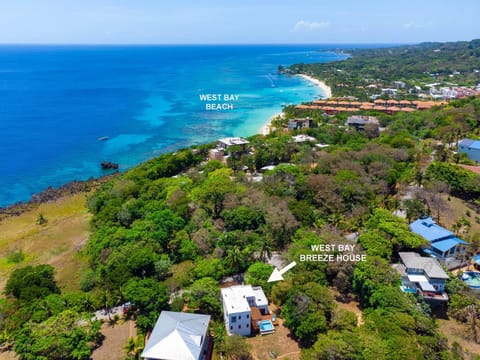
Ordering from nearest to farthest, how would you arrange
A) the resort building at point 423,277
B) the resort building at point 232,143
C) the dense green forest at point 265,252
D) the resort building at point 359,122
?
the dense green forest at point 265,252
the resort building at point 423,277
the resort building at point 232,143
the resort building at point 359,122

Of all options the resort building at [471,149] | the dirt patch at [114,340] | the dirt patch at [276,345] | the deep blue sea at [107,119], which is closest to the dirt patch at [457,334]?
the dirt patch at [276,345]

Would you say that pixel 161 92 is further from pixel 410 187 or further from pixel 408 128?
pixel 410 187

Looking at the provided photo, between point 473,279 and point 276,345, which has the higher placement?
point 473,279

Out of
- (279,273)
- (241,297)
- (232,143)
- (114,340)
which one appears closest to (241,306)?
(241,297)

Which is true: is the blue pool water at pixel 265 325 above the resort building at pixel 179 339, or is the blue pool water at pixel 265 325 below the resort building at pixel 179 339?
below

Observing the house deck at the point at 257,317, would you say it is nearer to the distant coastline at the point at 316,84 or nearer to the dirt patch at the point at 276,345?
the dirt patch at the point at 276,345

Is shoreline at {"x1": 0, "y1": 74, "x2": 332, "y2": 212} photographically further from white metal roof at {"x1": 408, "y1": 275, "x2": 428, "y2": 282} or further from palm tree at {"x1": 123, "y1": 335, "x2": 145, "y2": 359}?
white metal roof at {"x1": 408, "y1": 275, "x2": 428, "y2": 282}

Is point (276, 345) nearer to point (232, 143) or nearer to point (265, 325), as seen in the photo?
point (265, 325)
